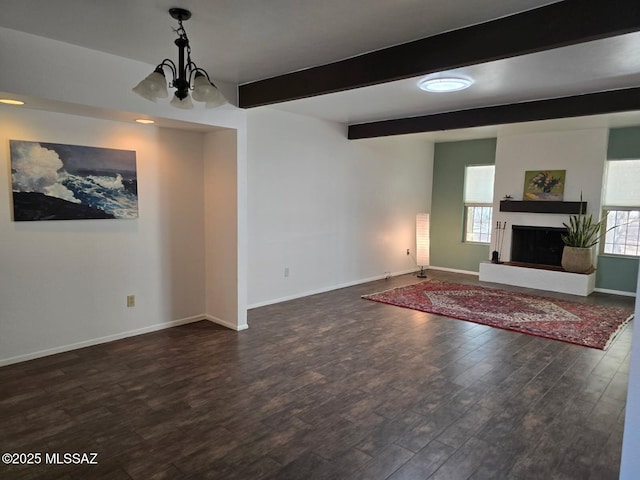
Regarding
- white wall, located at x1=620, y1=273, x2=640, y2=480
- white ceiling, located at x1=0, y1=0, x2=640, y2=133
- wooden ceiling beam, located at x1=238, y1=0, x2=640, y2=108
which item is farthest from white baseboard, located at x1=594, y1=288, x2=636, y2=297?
white wall, located at x1=620, y1=273, x2=640, y2=480

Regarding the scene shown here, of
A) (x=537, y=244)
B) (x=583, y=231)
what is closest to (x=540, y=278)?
(x=537, y=244)

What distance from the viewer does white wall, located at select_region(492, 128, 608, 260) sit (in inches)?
241

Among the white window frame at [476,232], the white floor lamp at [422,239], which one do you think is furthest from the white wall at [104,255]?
the white window frame at [476,232]

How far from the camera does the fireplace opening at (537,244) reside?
667 cm

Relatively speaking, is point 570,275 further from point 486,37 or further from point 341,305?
point 486,37

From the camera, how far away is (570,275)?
6109 millimetres

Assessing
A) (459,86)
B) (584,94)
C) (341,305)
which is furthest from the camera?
(341,305)

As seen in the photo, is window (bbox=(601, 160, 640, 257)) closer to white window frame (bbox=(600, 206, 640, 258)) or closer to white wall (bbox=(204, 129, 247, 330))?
white window frame (bbox=(600, 206, 640, 258))

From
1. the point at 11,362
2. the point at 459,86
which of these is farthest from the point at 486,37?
the point at 11,362

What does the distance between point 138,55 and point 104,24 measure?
60cm

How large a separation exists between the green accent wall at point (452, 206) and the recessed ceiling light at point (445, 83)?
4097 millimetres

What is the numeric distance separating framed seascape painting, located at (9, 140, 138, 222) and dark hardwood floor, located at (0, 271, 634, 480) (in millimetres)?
1265

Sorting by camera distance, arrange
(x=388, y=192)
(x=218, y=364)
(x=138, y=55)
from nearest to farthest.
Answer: (x=138, y=55), (x=218, y=364), (x=388, y=192)

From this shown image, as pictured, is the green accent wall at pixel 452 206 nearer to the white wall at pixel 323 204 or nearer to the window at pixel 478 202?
the window at pixel 478 202
